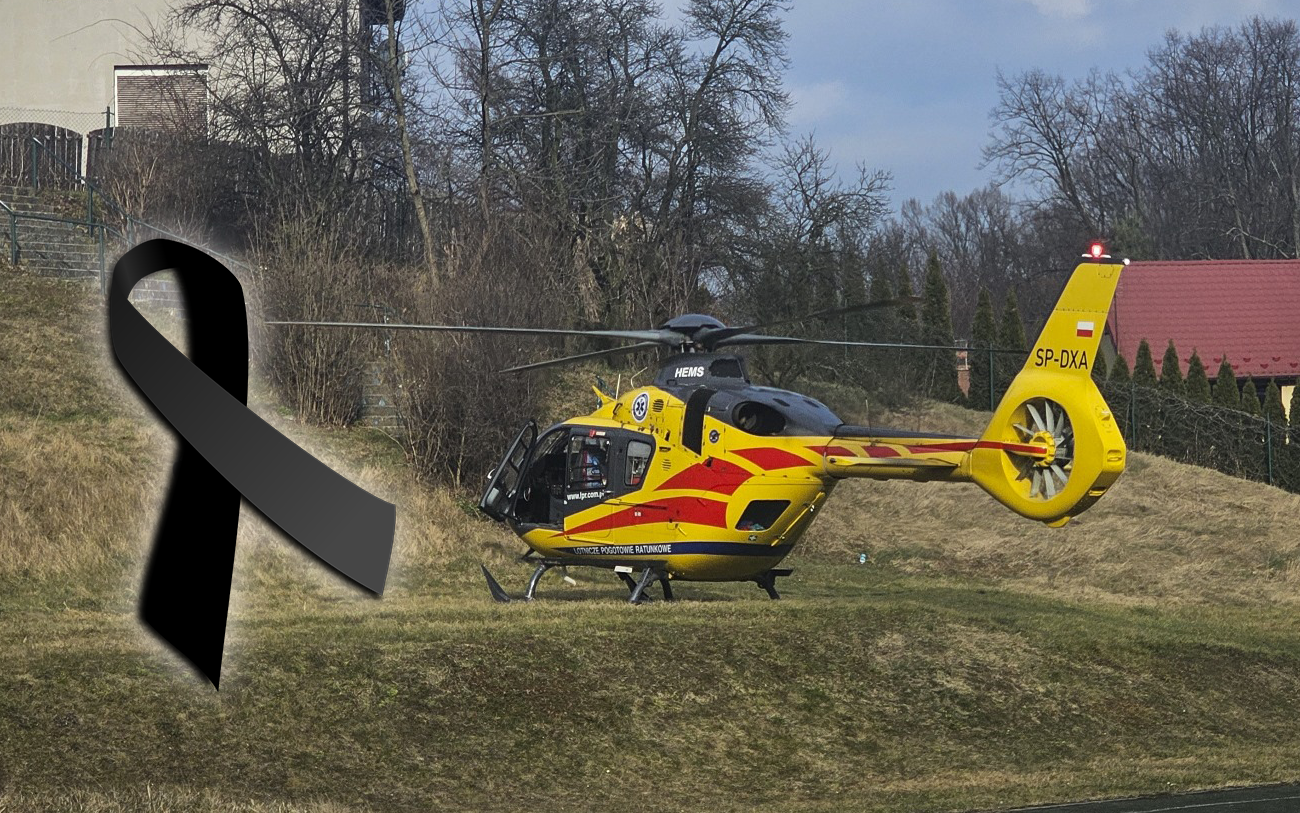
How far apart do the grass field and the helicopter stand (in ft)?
2.53

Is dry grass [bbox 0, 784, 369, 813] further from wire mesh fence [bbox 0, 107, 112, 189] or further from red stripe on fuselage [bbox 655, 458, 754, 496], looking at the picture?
wire mesh fence [bbox 0, 107, 112, 189]

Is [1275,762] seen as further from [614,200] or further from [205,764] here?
[614,200]

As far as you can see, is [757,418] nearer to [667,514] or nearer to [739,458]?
[739,458]

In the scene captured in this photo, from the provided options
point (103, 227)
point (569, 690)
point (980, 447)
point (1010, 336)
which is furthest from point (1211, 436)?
point (569, 690)

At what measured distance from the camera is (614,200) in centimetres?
3844

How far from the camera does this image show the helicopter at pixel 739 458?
47.5 ft

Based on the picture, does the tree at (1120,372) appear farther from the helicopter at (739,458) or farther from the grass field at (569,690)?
the helicopter at (739,458)

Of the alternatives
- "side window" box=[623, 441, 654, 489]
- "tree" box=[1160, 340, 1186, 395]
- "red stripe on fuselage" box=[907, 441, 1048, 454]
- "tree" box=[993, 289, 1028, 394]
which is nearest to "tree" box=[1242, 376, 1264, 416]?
"tree" box=[1160, 340, 1186, 395]

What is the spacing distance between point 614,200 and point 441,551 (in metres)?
16.4

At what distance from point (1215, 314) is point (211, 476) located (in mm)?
48905

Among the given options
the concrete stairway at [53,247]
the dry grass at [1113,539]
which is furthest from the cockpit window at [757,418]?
the concrete stairway at [53,247]

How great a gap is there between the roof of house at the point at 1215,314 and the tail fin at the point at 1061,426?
34.9 metres

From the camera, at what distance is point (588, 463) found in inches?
739

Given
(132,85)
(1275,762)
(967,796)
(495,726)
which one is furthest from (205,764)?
(132,85)
